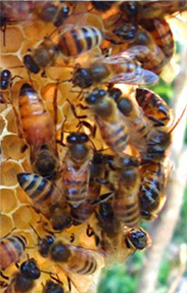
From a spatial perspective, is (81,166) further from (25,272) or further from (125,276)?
(125,276)

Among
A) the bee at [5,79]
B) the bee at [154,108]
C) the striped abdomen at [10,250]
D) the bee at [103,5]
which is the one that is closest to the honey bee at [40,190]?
the striped abdomen at [10,250]

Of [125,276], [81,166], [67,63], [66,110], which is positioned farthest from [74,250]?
[125,276]

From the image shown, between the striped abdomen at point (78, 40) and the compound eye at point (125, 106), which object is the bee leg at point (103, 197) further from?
the striped abdomen at point (78, 40)

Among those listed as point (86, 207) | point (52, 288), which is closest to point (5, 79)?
point (86, 207)

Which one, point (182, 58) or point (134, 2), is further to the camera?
point (182, 58)

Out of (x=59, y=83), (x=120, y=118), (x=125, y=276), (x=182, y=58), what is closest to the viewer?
(x=120, y=118)

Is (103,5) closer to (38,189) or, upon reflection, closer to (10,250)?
(38,189)
